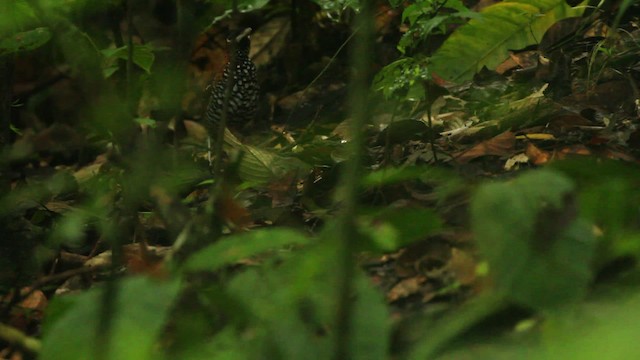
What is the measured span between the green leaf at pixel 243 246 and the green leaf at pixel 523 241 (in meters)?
0.18

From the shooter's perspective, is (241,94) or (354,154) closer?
(354,154)

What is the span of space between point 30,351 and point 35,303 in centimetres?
94

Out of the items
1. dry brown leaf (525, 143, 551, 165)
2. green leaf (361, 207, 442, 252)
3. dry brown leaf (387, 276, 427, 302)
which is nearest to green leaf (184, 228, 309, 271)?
green leaf (361, 207, 442, 252)

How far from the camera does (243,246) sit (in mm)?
827

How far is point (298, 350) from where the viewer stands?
0.79 meters

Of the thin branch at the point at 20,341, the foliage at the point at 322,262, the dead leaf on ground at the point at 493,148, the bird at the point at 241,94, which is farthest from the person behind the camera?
the bird at the point at 241,94

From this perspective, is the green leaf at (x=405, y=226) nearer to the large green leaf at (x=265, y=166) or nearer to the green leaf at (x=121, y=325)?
the green leaf at (x=121, y=325)

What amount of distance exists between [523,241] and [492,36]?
5.88 ft

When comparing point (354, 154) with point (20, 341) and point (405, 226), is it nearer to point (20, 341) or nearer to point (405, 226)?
point (405, 226)

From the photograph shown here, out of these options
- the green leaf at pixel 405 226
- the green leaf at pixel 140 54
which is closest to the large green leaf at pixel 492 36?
the green leaf at pixel 140 54

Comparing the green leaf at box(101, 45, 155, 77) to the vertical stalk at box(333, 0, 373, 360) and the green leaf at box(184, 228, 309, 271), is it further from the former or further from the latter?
the vertical stalk at box(333, 0, 373, 360)

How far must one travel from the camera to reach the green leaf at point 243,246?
82cm

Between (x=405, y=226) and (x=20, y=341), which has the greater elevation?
(x=405, y=226)

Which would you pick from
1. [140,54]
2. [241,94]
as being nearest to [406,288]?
[140,54]
